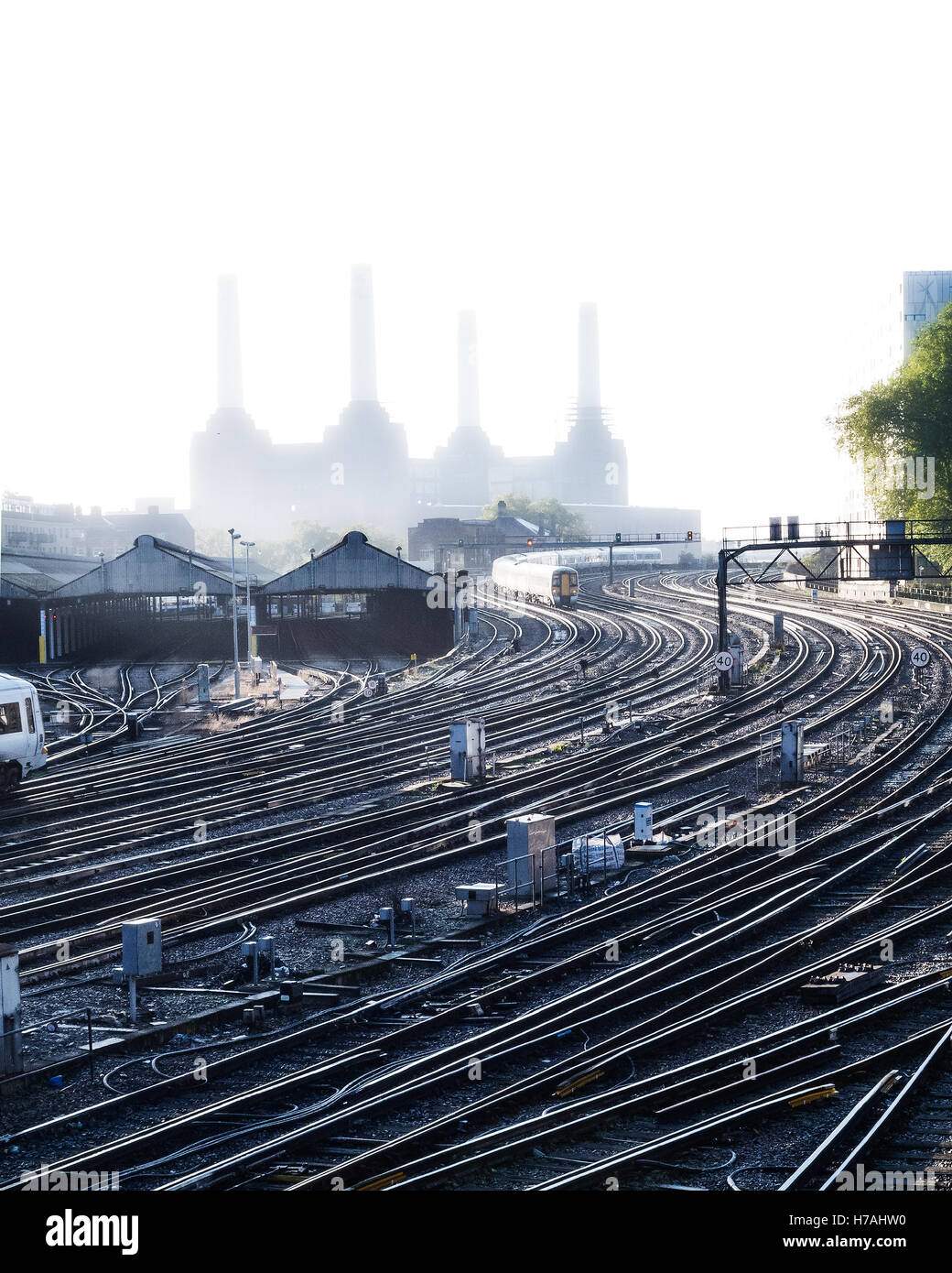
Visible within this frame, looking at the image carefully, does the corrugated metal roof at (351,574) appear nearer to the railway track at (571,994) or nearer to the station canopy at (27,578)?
the station canopy at (27,578)

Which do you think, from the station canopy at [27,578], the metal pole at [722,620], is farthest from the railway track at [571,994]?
the station canopy at [27,578]

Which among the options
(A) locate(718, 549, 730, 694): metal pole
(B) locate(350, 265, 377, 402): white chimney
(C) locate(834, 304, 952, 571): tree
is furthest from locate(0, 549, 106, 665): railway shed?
(B) locate(350, 265, 377, 402): white chimney

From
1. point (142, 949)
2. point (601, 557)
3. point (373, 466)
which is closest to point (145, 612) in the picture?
point (601, 557)

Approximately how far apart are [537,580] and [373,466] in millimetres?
101520

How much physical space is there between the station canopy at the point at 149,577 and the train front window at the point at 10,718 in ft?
102

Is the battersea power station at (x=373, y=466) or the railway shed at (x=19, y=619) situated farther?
the battersea power station at (x=373, y=466)

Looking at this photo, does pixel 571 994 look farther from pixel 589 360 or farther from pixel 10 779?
pixel 589 360

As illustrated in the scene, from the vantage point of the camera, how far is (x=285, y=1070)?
13.4 metres

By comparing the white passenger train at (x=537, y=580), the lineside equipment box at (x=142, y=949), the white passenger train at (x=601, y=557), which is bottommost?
the lineside equipment box at (x=142, y=949)

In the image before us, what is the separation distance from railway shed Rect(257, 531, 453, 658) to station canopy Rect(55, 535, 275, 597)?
249cm

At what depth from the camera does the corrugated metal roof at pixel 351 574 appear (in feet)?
195

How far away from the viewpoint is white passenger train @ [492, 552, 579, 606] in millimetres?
72688
